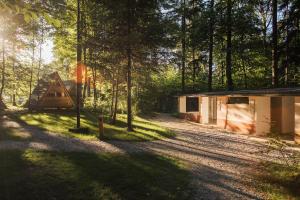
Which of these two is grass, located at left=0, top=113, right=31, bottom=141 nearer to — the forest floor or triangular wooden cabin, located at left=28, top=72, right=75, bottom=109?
the forest floor

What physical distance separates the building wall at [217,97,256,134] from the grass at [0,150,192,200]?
35.8 feet

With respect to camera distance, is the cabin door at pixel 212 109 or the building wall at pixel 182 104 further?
the building wall at pixel 182 104

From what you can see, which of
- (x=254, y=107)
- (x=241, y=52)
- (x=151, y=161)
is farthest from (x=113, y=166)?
(x=241, y=52)

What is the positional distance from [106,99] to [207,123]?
9.50 meters

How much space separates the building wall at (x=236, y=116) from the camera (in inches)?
797

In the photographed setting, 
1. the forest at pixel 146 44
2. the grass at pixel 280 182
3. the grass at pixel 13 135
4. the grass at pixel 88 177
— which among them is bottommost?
the grass at pixel 280 182

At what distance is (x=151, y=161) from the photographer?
1077 cm

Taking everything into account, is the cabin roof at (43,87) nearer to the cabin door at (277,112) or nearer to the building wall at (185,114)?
the building wall at (185,114)

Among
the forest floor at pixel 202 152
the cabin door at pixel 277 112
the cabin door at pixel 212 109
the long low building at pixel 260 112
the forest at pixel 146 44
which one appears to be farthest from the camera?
the cabin door at pixel 212 109

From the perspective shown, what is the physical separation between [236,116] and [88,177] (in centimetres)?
1576

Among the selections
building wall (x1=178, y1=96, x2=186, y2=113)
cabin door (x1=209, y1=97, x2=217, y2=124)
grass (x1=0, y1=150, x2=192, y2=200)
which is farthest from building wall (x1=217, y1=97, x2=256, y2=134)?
grass (x1=0, y1=150, x2=192, y2=200)

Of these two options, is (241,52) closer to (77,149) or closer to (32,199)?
(77,149)

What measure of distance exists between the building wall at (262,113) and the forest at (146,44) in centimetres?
577

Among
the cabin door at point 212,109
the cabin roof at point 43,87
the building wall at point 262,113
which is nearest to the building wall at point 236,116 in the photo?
the building wall at point 262,113
